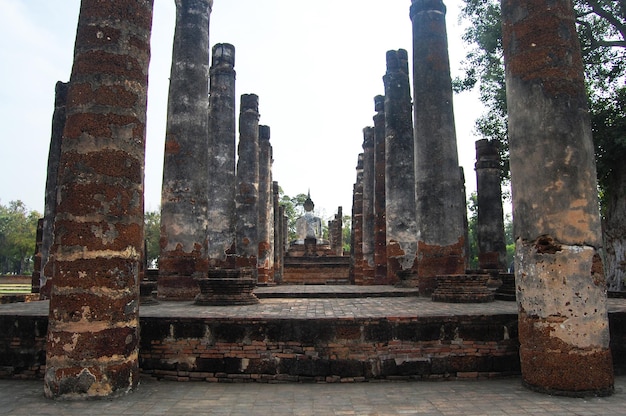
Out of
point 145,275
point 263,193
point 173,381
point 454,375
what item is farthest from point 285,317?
point 263,193

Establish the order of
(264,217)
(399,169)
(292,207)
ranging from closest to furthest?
1. (399,169)
2. (264,217)
3. (292,207)

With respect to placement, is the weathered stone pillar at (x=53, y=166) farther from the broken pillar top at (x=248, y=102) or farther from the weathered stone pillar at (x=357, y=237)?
the weathered stone pillar at (x=357, y=237)

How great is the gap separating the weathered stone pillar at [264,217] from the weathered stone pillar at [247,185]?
2.02 metres

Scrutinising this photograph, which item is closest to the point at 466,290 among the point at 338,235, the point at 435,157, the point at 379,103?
the point at 435,157

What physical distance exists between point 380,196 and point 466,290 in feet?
28.1

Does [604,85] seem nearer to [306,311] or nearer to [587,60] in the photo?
[587,60]

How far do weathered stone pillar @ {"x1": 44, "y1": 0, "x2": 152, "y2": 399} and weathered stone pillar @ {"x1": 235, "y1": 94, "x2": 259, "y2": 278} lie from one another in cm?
1144

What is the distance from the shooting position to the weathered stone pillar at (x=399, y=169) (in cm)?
1434

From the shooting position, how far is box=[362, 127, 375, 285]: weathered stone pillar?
18969 mm

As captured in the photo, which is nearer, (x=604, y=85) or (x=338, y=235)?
(x=604, y=85)

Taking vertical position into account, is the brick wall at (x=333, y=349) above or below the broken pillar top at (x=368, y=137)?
below

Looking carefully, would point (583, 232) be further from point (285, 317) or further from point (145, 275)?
point (145, 275)

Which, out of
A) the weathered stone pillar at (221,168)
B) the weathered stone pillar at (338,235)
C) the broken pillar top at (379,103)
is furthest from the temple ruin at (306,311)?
the weathered stone pillar at (338,235)

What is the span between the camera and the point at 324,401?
4.87 meters
